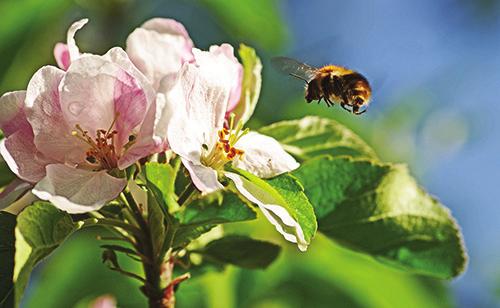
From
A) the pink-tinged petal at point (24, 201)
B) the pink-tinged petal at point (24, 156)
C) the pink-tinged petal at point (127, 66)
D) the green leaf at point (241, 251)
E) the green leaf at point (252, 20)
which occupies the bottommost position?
the green leaf at point (252, 20)

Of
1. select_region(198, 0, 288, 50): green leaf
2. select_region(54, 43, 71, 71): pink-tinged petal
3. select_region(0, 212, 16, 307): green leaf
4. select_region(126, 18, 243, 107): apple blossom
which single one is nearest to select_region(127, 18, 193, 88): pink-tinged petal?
select_region(126, 18, 243, 107): apple blossom

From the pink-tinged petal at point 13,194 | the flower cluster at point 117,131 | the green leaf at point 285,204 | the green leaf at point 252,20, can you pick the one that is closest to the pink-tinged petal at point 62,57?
the flower cluster at point 117,131

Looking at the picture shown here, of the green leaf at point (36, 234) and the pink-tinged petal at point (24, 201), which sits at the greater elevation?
the green leaf at point (36, 234)

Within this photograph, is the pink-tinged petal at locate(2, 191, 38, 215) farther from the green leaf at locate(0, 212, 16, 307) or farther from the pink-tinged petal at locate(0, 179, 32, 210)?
the green leaf at locate(0, 212, 16, 307)

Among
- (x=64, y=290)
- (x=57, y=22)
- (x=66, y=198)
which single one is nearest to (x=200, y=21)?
(x=57, y=22)

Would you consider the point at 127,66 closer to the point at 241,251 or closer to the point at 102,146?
the point at 102,146

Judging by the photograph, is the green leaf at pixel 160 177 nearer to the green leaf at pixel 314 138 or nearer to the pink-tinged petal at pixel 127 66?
the pink-tinged petal at pixel 127 66
